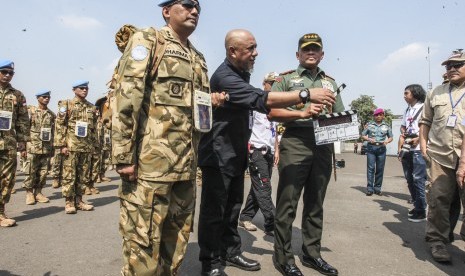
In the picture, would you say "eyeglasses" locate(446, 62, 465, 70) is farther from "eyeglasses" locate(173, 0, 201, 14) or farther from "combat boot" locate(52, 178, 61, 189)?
"combat boot" locate(52, 178, 61, 189)

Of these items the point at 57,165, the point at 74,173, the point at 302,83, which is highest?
the point at 302,83

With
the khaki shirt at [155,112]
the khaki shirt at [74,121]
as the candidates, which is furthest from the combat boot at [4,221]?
the khaki shirt at [155,112]

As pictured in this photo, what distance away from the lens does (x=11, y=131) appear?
553 cm

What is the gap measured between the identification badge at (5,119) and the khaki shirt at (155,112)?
4.06 m

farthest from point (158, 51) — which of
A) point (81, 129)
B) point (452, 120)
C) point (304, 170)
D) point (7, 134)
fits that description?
point (81, 129)

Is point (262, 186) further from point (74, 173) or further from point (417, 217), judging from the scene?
point (74, 173)

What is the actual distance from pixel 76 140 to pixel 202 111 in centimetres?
495

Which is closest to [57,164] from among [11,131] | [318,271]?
[11,131]

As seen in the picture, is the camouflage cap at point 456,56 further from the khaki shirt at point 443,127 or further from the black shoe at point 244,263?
the black shoe at point 244,263

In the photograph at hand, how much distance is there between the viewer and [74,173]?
636cm

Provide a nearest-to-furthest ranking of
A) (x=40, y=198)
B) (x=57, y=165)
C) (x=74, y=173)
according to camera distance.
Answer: (x=74, y=173), (x=40, y=198), (x=57, y=165)

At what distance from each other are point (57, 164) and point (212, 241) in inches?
317

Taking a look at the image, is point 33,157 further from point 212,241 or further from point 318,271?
point 318,271

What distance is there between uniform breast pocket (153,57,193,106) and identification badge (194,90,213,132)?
2.2 inches
